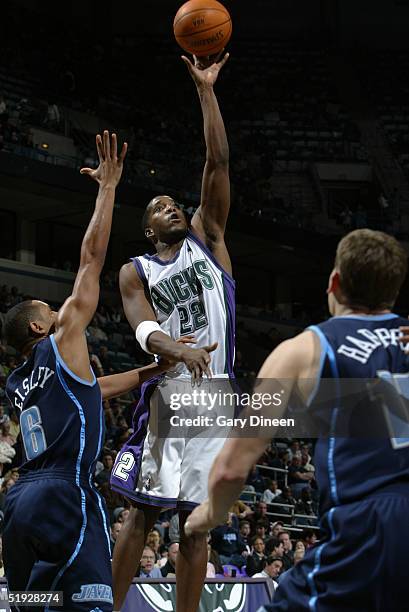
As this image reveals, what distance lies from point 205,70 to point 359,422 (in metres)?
3.19

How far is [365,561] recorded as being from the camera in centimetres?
275

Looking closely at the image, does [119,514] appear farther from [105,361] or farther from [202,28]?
[105,361]

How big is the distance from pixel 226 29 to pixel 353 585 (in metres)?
3.99

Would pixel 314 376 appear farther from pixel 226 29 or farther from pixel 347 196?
pixel 347 196

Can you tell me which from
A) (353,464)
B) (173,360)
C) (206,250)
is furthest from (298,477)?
(353,464)

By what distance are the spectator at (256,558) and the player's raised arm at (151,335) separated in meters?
6.23

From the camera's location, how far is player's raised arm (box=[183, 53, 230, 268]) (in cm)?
541

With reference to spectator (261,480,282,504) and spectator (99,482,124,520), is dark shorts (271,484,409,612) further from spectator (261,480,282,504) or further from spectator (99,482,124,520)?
spectator (261,480,282,504)

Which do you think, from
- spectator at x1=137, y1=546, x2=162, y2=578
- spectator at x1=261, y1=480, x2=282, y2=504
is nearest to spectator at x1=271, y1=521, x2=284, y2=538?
spectator at x1=261, y1=480, x2=282, y2=504

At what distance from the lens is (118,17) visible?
88.2 ft

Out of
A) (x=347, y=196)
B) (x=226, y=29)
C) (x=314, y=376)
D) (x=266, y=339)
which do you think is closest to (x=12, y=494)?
(x=314, y=376)

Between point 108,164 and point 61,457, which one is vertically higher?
point 108,164

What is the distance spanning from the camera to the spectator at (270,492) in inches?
569

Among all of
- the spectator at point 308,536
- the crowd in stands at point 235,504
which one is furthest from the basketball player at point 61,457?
the spectator at point 308,536
